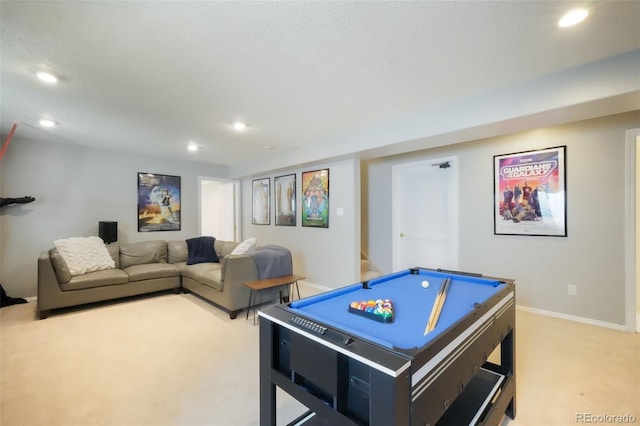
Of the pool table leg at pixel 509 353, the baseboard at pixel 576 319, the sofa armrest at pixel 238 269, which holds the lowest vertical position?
the baseboard at pixel 576 319

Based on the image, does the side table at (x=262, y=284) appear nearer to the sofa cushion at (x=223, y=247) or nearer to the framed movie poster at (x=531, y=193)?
the sofa cushion at (x=223, y=247)

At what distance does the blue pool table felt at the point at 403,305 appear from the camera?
1121mm

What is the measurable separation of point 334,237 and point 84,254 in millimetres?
3553

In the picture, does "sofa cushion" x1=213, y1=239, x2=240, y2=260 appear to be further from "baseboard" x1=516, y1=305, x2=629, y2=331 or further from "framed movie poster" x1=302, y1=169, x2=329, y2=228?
"baseboard" x1=516, y1=305, x2=629, y2=331

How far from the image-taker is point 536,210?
10.6 ft

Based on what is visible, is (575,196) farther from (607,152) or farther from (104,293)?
(104,293)

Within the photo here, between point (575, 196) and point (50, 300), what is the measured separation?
6.14 m

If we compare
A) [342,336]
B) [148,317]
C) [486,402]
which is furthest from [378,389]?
[148,317]

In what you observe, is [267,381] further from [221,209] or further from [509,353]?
[221,209]

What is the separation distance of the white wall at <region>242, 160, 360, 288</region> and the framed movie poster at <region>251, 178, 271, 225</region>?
55cm

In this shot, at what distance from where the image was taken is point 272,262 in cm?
355

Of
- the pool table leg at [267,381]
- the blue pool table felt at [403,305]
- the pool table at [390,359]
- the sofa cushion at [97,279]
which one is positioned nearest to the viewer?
the pool table at [390,359]

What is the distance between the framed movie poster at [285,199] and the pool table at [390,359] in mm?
3339

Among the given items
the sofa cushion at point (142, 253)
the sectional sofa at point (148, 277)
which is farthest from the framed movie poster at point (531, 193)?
the sofa cushion at point (142, 253)
